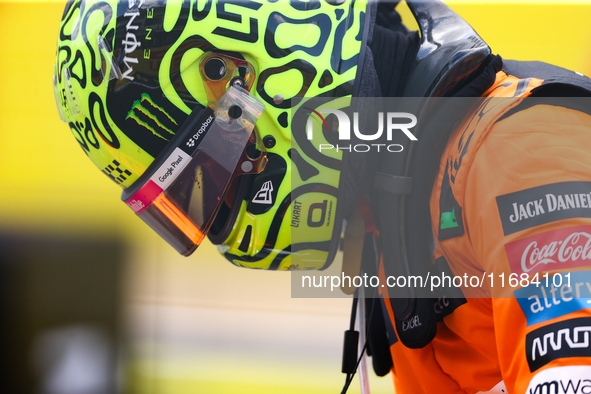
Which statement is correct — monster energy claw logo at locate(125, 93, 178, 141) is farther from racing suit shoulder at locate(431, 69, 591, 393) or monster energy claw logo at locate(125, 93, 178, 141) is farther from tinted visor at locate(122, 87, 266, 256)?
racing suit shoulder at locate(431, 69, 591, 393)

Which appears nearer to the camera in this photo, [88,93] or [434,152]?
[434,152]

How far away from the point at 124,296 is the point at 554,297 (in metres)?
1.85

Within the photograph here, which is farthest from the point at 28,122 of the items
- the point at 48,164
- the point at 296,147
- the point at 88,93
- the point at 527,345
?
the point at 527,345

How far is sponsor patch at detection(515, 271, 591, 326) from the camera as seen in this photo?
0.44 metres

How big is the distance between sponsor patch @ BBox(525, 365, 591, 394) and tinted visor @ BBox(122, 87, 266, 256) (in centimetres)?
51

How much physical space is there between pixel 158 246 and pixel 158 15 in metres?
1.34

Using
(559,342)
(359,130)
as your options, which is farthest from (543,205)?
(359,130)

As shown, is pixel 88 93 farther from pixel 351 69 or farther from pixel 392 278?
pixel 392 278

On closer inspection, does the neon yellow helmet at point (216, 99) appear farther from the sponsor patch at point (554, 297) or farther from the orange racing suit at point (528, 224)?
the sponsor patch at point (554, 297)

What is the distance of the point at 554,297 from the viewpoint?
0.45 meters

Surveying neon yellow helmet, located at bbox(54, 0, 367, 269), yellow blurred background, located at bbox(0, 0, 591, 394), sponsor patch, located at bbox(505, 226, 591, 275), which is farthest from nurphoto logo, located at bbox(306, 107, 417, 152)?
yellow blurred background, located at bbox(0, 0, 591, 394)

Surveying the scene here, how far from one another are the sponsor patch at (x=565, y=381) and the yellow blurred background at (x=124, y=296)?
1525mm

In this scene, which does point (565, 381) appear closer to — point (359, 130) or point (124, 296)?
point (359, 130)

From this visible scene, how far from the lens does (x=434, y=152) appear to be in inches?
25.9
